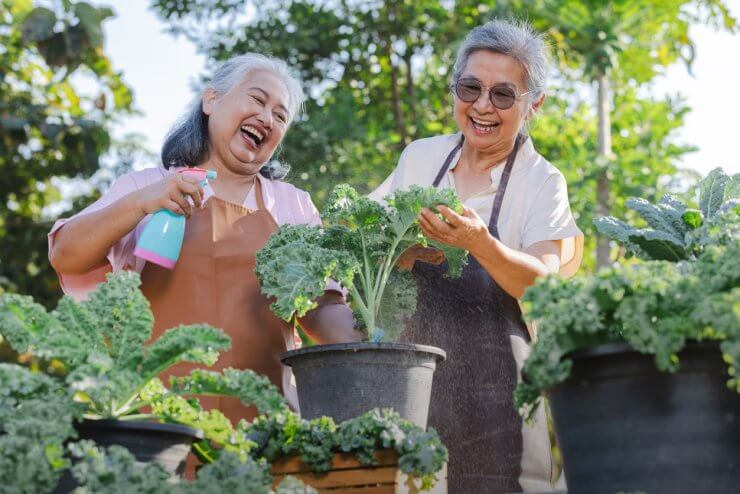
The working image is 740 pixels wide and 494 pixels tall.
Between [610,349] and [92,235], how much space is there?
5.95ft

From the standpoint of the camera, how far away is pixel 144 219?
11.1ft

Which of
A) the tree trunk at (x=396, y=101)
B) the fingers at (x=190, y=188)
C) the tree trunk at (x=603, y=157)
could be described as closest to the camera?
the fingers at (x=190, y=188)

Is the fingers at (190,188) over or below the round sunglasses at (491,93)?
below

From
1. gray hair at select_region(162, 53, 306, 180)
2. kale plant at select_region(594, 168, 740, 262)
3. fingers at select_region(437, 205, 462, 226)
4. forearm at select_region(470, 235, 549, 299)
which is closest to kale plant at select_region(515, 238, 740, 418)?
kale plant at select_region(594, 168, 740, 262)

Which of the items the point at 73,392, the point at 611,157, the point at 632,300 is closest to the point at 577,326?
the point at 632,300

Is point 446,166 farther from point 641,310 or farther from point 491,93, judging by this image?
point 641,310

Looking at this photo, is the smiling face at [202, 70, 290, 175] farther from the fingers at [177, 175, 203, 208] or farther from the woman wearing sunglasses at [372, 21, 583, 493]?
the woman wearing sunglasses at [372, 21, 583, 493]

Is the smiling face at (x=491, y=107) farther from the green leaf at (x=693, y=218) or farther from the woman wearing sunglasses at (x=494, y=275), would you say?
the green leaf at (x=693, y=218)

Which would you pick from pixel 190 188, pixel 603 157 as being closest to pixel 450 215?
pixel 190 188

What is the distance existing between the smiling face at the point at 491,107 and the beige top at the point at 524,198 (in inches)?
5.0

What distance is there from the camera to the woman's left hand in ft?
8.95

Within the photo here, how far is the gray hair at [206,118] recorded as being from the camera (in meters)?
3.64

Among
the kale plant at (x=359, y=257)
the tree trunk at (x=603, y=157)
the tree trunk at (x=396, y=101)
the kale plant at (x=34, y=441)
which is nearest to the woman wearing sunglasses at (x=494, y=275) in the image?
the kale plant at (x=359, y=257)

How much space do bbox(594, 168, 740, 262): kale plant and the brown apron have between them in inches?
47.0
